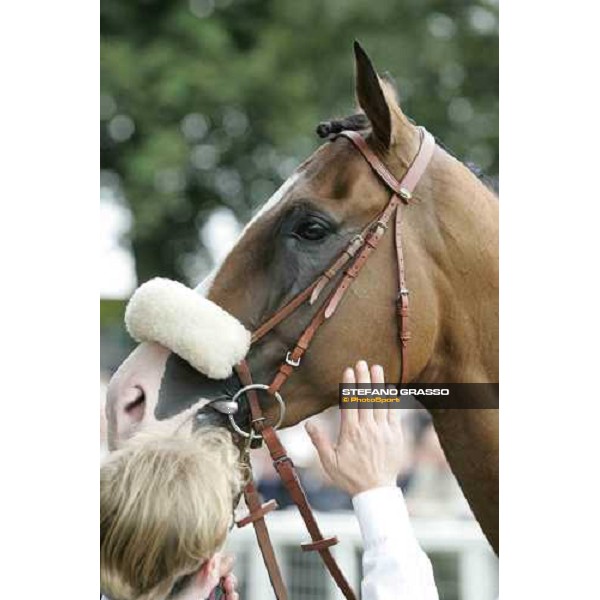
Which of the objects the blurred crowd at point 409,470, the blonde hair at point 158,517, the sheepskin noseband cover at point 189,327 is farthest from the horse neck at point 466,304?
the blonde hair at point 158,517

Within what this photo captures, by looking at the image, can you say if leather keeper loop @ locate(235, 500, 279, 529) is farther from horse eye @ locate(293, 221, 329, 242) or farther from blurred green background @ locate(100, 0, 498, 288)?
blurred green background @ locate(100, 0, 498, 288)

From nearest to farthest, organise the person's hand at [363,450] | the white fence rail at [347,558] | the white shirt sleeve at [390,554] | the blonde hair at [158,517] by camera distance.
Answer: the blonde hair at [158,517] < the white shirt sleeve at [390,554] < the person's hand at [363,450] < the white fence rail at [347,558]

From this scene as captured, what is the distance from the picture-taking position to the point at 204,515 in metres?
1.23

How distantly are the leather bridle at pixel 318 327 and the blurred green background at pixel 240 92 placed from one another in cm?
38

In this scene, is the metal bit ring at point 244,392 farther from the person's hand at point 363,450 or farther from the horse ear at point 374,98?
the horse ear at point 374,98

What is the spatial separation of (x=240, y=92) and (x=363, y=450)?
86.8 inches

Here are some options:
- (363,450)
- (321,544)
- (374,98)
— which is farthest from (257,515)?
(374,98)

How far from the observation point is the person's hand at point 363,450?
1.58 m

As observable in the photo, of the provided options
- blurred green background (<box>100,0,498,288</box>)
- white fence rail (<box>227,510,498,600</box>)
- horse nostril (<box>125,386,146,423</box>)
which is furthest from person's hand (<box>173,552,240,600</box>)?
blurred green background (<box>100,0,498,288</box>)
